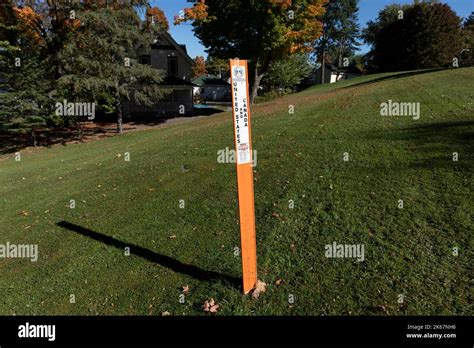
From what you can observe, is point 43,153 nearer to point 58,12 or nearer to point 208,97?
point 58,12

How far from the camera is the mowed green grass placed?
4387mm

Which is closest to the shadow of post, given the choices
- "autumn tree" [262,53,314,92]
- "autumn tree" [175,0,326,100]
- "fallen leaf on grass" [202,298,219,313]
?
"fallen leaf on grass" [202,298,219,313]

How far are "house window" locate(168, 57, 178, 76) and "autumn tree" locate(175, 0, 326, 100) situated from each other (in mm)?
3772

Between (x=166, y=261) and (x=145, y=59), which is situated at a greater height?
(x=145, y=59)

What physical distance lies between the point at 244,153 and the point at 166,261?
2.61 meters

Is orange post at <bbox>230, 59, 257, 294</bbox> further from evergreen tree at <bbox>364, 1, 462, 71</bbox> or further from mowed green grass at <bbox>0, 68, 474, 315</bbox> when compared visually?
evergreen tree at <bbox>364, 1, 462, 71</bbox>

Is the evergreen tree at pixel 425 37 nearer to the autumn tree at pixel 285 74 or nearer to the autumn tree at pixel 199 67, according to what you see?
the autumn tree at pixel 285 74

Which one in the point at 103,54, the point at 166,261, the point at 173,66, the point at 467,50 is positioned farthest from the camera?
the point at 467,50

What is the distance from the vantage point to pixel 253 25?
1083 inches

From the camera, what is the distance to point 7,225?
830cm

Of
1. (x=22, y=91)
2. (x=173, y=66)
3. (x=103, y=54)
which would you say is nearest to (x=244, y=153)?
(x=103, y=54)

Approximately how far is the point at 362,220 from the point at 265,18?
2527cm

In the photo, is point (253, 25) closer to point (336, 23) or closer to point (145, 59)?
point (145, 59)
